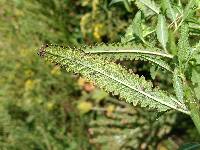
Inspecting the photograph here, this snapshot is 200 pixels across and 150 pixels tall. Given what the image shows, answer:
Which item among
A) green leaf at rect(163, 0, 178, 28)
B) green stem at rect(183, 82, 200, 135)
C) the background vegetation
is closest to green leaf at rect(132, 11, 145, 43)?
green leaf at rect(163, 0, 178, 28)

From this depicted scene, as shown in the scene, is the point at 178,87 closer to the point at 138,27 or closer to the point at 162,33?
the point at 162,33

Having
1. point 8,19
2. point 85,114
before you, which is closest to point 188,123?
point 85,114

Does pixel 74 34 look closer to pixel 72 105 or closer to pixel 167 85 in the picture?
pixel 72 105

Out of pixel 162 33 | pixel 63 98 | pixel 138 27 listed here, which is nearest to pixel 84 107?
pixel 63 98

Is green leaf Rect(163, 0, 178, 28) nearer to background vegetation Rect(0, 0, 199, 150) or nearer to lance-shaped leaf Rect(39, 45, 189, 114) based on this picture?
lance-shaped leaf Rect(39, 45, 189, 114)

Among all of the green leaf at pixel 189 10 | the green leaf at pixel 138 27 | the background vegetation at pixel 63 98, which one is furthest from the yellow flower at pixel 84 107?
the green leaf at pixel 189 10

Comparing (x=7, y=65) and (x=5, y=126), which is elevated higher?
(x=7, y=65)
